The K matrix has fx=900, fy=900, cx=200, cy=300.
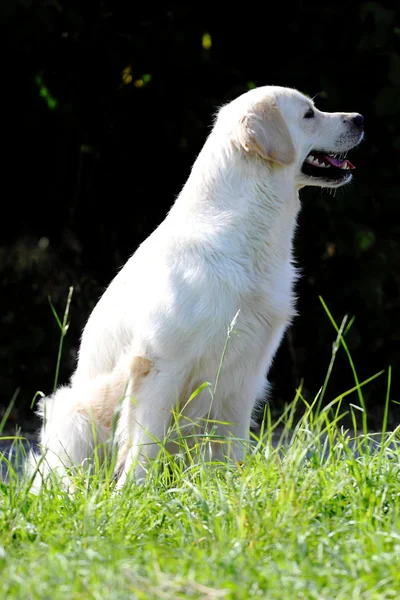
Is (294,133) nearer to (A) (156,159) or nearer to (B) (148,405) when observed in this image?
(B) (148,405)

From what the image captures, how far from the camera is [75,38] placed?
261 inches

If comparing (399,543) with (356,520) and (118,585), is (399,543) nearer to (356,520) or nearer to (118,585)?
(356,520)

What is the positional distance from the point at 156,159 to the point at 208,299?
364cm

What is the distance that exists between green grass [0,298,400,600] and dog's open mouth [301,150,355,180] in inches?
53.5

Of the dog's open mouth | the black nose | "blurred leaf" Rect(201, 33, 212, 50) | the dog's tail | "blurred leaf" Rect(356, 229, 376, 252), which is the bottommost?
"blurred leaf" Rect(356, 229, 376, 252)

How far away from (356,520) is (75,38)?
4.93 metres

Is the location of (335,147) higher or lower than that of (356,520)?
higher

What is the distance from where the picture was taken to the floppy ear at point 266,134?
3842 millimetres

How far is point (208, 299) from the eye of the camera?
364 centimetres

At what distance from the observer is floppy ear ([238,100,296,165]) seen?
151 inches

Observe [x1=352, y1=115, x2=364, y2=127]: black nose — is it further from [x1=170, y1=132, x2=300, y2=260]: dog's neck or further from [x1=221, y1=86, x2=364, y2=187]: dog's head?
[x1=170, y1=132, x2=300, y2=260]: dog's neck

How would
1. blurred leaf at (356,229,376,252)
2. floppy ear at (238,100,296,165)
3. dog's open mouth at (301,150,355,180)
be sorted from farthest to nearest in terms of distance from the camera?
blurred leaf at (356,229,376,252) < dog's open mouth at (301,150,355,180) < floppy ear at (238,100,296,165)

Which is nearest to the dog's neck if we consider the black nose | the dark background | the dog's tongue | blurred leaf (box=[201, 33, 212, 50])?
the dog's tongue

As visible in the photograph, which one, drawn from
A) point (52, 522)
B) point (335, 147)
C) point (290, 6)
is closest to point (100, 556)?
point (52, 522)
